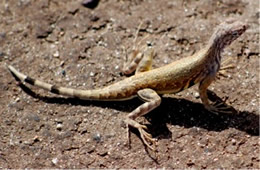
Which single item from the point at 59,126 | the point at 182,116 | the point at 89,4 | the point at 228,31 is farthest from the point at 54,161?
the point at 89,4

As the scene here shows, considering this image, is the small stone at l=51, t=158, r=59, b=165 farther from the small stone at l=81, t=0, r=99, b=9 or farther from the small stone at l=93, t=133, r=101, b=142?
the small stone at l=81, t=0, r=99, b=9

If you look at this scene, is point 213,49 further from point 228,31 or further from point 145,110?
point 145,110

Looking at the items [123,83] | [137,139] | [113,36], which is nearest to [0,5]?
[113,36]

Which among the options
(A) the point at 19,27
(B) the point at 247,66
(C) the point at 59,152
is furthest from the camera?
(A) the point at 19,27

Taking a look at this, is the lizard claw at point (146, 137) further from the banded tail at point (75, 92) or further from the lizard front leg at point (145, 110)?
the banded tail at point (75, 92)

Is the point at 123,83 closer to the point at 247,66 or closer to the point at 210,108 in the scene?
the point at 210,108

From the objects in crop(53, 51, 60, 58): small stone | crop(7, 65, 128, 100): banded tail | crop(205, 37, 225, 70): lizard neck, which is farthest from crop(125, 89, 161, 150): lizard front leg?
crop(53, 51, 60, 58): small stone
